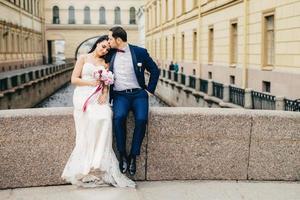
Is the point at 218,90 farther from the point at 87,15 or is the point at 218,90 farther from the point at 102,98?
the point at 87,15

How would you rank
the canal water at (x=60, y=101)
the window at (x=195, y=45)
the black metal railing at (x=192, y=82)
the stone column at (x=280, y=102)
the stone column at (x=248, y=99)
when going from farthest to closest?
the canal water at (x=60, y=101) → the window at (x=195, y=45) → the black metal railing at (x=192, y=82) → the stone column at (x=248, y=99) → the stone column at (x=280, y=102)

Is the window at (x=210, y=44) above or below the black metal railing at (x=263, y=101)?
above

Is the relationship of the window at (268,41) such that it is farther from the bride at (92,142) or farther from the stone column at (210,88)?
the bride at (92,142)

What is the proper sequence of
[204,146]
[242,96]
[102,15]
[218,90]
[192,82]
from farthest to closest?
[102,15]
[192,82]
[218,90]
[242,96]
[204,146]

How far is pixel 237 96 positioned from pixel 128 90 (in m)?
11.3

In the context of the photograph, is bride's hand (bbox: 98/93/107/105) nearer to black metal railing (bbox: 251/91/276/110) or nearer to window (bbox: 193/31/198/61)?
black metal railing (bbox: 251/91/276/110)

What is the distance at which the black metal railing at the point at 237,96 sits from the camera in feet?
52.5

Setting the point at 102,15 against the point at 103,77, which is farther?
the point at 102,15

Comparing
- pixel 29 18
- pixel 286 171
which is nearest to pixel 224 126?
pixel 286 171

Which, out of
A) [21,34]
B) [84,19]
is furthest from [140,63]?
[84,19]

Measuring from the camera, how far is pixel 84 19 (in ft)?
255

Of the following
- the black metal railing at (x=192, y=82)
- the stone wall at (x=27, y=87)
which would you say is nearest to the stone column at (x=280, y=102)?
the black metal railing at (x=192, y=82)

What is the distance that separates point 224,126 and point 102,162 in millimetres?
1364

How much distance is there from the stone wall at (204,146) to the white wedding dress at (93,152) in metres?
0.21
